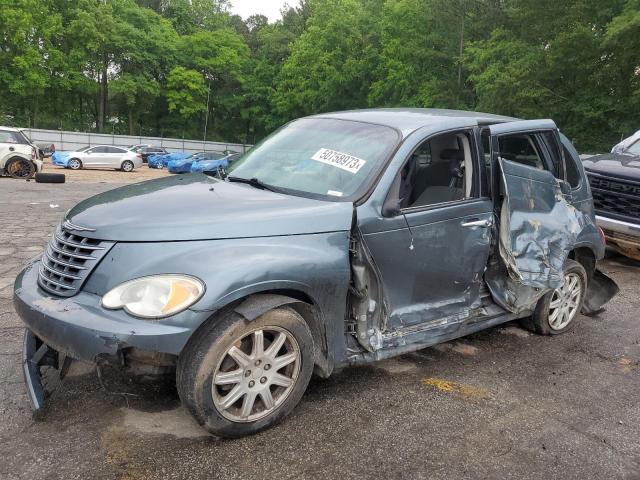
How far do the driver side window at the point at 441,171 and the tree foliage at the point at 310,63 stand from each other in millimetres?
20755

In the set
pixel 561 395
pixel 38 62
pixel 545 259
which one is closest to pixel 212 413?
pixel 561 395

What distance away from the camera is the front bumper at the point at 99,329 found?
8.34ft

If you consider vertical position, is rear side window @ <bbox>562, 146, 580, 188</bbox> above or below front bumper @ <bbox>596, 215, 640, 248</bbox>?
above

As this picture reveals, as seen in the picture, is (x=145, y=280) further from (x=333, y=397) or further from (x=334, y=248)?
(x=333, y=397)

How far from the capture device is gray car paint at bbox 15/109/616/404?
8.80ft

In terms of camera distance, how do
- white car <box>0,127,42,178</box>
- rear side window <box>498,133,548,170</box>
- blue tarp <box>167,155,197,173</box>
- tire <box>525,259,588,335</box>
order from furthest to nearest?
blue tarp <box>167,155,197,173</box> → white car <box>0,127,42,178</box> → tire <box>525,259,588,335</box> → rear side window <box>498,133,548,170</box>

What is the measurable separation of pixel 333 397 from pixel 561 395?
158cm

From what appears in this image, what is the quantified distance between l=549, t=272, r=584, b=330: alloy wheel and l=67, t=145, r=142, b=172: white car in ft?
90.4

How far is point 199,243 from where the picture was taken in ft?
9.14

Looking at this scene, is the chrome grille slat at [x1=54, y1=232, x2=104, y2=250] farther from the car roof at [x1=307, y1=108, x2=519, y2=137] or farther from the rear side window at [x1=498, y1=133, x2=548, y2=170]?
the rear side window at [x1=498, y1=133, x2=548, y2=170]

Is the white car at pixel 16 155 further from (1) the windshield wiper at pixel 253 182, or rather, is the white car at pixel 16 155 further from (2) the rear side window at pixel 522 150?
(2) the rear side window at pixel 522 150

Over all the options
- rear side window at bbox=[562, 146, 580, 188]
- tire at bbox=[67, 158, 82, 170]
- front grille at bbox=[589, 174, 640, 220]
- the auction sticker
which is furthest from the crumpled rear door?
tire at bbox=[67, 158, 82, 170]

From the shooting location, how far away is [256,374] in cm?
289

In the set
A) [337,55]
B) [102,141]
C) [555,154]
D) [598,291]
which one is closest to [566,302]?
[598,291]
